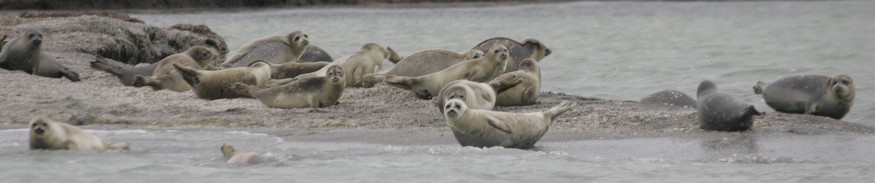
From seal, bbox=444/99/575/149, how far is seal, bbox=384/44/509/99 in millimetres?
2006

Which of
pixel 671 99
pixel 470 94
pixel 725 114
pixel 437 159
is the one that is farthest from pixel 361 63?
pixel 437 159

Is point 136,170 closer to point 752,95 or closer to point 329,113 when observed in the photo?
point 329,113

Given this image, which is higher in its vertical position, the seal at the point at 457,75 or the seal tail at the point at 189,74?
the seal at the point at 457,75

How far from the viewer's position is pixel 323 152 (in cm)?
678

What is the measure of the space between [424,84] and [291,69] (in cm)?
125

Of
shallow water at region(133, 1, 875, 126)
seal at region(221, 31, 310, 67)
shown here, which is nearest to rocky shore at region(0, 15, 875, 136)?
seal at region(221, 31, 310, 67)

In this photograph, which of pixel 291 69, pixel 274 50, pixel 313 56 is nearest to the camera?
pixel 291 69

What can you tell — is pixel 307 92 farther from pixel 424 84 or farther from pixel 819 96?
pixel 819 96

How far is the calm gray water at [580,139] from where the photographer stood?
6207mm

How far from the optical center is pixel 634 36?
24391mm

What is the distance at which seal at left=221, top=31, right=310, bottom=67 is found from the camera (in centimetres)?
1077

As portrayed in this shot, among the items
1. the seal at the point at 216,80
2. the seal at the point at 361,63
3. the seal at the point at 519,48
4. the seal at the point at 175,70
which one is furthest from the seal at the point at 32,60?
the seal at the point at 519,48

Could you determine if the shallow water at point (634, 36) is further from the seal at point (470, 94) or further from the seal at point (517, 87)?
the seal at point (470, 94)

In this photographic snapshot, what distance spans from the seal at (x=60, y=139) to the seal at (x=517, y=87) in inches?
98.4
